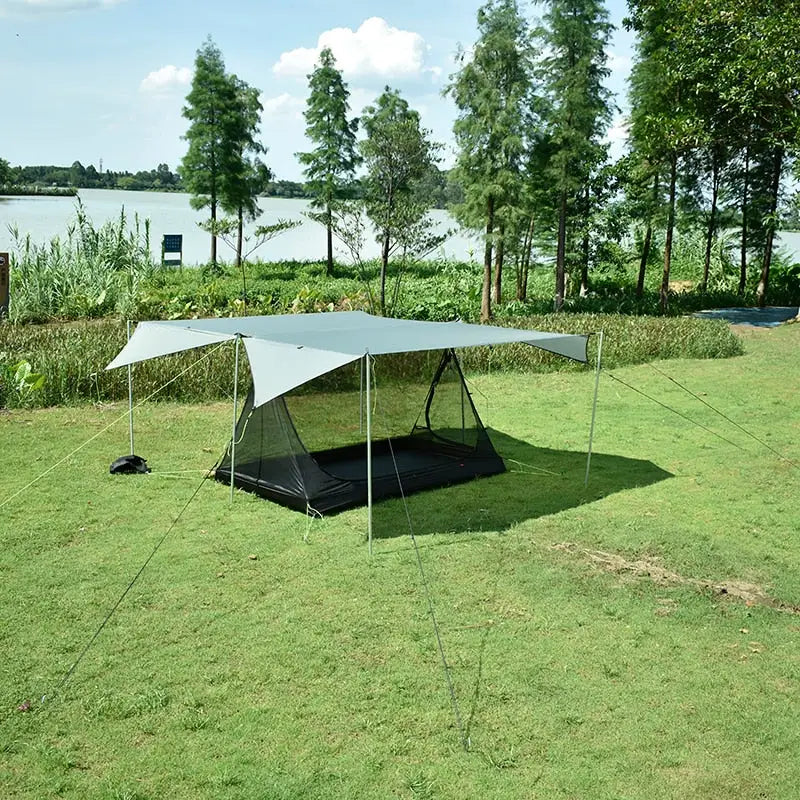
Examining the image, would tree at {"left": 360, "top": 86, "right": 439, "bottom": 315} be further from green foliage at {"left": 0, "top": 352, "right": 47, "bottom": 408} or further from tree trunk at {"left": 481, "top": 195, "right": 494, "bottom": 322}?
green foliage at {"left": 0, "top": 352, "right": 47, "bottom": 408}

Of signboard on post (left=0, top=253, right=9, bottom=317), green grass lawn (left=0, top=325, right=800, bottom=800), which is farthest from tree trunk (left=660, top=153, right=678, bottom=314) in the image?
signboard on post (left=0, top=253, right=9, bottom=317)

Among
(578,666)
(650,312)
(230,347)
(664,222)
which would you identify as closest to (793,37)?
(664,222)

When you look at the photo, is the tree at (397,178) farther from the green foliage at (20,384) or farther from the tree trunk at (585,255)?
the green foliage at (20,384)

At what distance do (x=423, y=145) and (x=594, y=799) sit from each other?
19348 mm

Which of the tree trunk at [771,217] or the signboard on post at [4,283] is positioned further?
the tree trunk at [771,217]

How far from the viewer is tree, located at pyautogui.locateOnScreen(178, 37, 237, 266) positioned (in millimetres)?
30328

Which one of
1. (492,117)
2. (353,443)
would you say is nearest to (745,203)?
(492,117)

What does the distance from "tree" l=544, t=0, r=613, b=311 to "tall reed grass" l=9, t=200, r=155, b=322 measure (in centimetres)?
997

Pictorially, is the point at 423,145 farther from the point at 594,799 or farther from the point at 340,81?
the point at 594,799

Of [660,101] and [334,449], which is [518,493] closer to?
[334,449]

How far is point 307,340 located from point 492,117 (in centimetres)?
1460

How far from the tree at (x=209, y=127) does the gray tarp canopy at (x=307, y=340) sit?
2224 cm

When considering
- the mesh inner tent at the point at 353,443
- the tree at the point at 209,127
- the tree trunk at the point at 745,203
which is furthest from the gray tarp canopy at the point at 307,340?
the tree at the point at 209,127

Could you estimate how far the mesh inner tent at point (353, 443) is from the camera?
26.2 feet
